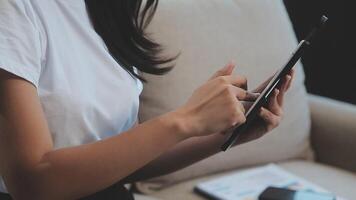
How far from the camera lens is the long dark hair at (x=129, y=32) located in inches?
39.4

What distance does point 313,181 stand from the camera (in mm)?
1351

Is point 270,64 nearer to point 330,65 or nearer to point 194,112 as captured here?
point 330,65

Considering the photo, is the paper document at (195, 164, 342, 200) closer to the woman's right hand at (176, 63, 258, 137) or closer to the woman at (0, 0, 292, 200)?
the woman at (0, 0, 292, 200)

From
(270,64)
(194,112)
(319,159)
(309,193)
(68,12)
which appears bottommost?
(319,159)

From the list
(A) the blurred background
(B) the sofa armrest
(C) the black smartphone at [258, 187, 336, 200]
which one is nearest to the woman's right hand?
(C) the black smartphone at [258, 187, 336, 200]

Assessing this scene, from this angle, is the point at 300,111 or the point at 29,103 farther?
the point at 300,111

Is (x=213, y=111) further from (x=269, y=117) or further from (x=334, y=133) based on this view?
(x=334, y=133)

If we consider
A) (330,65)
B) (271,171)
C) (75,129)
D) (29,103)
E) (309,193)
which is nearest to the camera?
(29,103)

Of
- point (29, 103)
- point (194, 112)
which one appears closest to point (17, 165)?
point (29, 103)

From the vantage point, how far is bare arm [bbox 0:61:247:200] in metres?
0.74

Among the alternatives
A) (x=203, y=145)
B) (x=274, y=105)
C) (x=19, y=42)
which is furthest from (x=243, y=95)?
(x=19, y=42)

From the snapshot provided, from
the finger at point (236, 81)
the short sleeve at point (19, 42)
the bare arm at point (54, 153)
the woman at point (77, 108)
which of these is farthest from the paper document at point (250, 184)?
the short sleeve at point (19, 42)

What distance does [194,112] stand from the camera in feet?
2.61

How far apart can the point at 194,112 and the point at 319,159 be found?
33.4 inches
